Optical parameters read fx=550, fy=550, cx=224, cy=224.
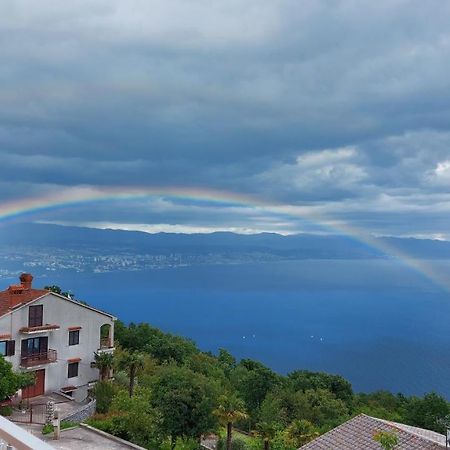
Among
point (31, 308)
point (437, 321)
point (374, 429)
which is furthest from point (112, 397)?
point (437, 321)

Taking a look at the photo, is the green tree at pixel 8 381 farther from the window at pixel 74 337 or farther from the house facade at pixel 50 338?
the window at pixel 74 337

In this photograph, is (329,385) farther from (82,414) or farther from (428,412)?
(82,414)

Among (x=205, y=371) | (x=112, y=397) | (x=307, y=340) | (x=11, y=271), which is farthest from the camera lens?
(x=11, y=271)

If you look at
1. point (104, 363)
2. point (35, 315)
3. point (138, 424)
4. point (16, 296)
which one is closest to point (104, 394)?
point (104, 363)

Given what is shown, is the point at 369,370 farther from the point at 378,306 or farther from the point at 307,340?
the point at 378,306

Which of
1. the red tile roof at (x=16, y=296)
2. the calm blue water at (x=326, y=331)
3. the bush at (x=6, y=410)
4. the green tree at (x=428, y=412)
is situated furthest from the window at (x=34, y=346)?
the calm blue water at (x=326, y=331)

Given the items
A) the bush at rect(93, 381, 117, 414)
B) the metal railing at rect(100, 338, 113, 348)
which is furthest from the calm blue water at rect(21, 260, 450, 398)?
the bush at rect(93, 381, 117, 414)
